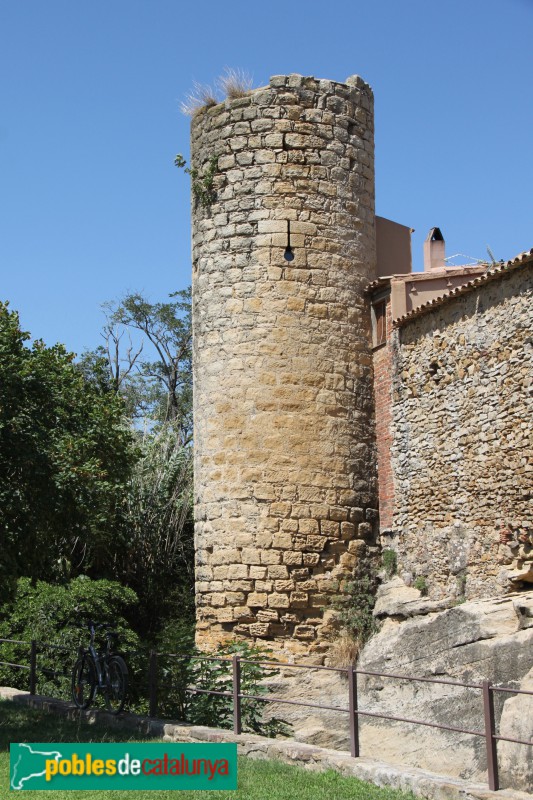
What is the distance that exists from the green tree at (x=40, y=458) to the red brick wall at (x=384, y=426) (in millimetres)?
4003

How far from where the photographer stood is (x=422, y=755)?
457 inches

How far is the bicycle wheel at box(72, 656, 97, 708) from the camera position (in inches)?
520

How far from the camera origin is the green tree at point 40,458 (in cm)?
1260

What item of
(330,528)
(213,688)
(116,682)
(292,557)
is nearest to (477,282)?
(330,528)

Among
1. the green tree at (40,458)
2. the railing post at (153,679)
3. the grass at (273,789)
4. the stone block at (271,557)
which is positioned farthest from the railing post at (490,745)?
the stone block at (271,557)

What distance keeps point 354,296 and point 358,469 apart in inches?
104

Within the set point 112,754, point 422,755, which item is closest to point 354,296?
point 422,755

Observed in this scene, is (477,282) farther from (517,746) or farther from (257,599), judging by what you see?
Answer: (517,746)

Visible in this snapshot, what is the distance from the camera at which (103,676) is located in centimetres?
1306

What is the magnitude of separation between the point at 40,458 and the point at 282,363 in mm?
4368

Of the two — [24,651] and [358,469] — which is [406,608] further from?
[24,651]

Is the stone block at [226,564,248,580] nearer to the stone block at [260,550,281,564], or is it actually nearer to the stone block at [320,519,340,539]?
the stone block at [260,550,281,564]

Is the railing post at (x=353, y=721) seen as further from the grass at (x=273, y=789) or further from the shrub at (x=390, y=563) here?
the shrub at (x=390, y=563)

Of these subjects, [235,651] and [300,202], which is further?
[300,202]
